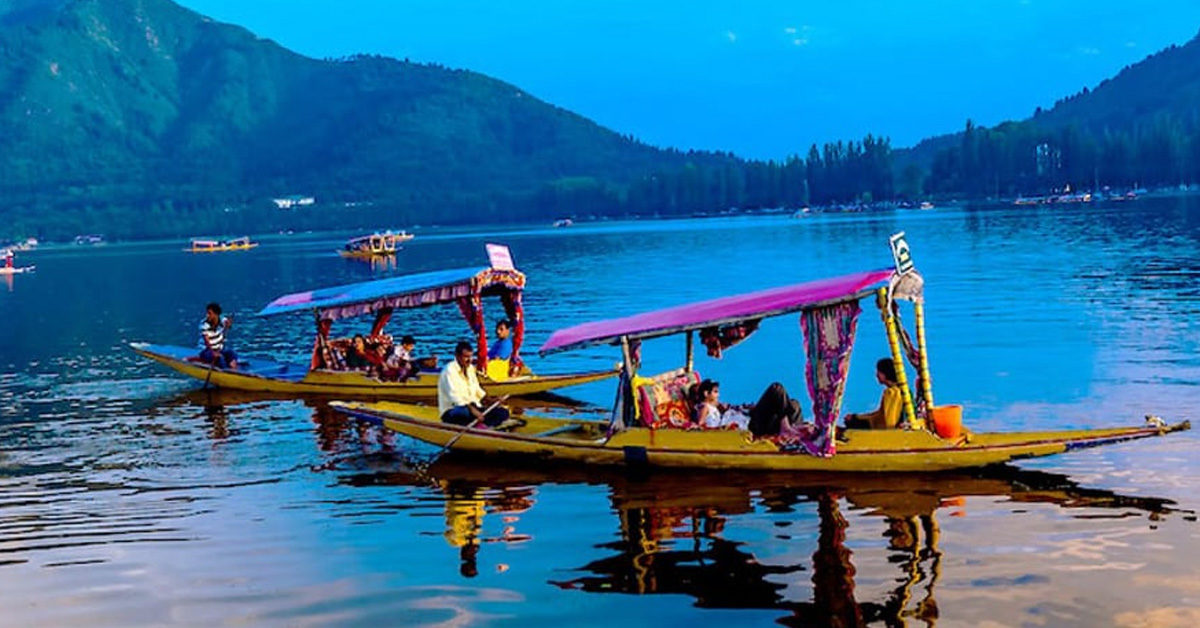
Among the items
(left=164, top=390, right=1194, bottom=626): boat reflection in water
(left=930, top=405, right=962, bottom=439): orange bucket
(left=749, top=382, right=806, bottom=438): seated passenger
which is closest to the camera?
(left=164, top=390, right=1194, bottom=626): boat reflection in water

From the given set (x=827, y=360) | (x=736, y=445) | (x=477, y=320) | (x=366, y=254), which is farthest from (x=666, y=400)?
(x=366, y=254)

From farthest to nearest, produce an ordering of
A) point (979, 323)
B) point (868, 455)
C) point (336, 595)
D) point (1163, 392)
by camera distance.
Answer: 1. point (979, 323)
2. point (1163, 392)
3. point (868, 455)
4. point (336, 595)

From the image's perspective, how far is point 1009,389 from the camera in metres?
29.8

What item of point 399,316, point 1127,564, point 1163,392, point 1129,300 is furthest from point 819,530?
point 399,316

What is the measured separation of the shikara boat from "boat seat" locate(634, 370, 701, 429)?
0.02 meters

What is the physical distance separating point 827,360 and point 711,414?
7.95 ft

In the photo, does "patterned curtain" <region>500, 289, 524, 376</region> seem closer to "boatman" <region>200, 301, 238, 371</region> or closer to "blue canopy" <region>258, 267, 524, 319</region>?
"blue canopy" <region>258, 267, 524, 319</region>

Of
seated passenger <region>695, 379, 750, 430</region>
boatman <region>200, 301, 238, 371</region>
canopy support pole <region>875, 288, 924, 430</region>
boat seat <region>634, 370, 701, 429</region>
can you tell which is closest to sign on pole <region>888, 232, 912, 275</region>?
canopy support pole <region>875, 288, 924, 430</region>

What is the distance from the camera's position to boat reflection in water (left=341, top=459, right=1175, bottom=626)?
14.8 meters

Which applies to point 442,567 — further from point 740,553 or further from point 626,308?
point 626,308

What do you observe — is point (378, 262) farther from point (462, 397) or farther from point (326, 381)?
point (462, 397)

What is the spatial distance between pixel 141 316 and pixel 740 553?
2259 inches

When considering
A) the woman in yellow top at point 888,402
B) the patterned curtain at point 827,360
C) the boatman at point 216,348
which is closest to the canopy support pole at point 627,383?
the patterned curtain at point 827,360

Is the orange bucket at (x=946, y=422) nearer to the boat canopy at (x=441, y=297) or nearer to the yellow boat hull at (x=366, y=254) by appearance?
the boat canopy at (x=441, y=297)
